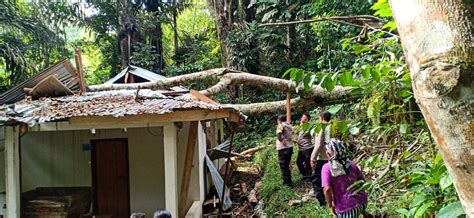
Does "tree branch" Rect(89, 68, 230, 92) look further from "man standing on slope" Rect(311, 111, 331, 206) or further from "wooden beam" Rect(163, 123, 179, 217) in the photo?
"man standing on slope" Rect(311, 111, 331, 206)

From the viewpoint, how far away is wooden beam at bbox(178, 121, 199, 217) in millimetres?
6824

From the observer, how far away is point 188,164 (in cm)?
704

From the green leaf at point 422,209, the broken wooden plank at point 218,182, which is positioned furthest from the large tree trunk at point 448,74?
Result: the broken wooden plank at point 218,182

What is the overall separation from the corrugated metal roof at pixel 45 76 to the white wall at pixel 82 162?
101 cm

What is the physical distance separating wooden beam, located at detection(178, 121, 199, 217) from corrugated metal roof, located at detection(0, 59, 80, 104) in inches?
116

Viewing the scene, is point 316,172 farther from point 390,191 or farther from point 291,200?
point 390,191

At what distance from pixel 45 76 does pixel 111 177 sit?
8.12ft

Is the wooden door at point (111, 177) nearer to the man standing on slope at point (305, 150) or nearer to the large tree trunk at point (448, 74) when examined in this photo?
the man standing on slope at point (305, 150)

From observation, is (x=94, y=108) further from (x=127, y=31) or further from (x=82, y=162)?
(x=127, y=31)

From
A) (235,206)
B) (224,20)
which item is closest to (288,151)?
(235,206)

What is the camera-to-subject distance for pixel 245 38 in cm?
1530

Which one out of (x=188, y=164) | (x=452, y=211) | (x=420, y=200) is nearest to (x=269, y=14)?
(x=188, y=164)

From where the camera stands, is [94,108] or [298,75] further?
[94,108]

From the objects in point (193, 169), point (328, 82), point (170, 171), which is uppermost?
point (328, 82)
